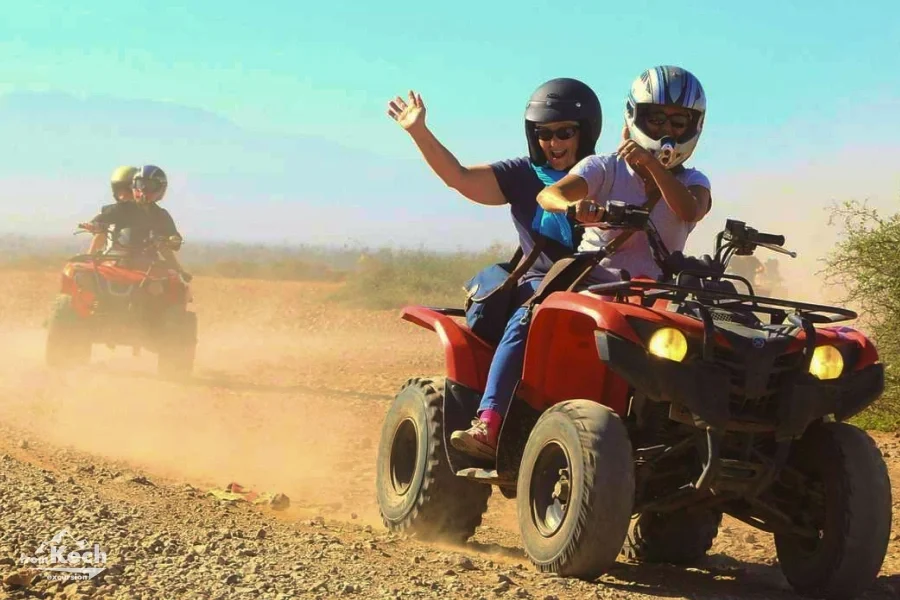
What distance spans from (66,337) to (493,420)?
32.5 ft

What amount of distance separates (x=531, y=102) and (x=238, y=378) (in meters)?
9.50

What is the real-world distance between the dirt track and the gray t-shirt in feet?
4.16

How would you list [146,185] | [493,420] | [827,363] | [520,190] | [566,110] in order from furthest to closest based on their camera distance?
[146,185] < [520,190] < [566,110] < [493,420] < [827,363]

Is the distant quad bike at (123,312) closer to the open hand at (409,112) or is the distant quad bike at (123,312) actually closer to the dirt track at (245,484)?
the dirt track at (245,484)

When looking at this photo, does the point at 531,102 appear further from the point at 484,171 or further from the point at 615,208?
the point at 615,208

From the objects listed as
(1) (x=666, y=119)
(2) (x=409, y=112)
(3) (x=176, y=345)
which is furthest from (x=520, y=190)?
(3) (x=176, y=345)

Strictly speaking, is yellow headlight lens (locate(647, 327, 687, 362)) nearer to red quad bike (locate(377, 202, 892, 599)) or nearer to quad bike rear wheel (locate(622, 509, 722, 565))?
red quad bike (locate(377, 202, 892, 599))

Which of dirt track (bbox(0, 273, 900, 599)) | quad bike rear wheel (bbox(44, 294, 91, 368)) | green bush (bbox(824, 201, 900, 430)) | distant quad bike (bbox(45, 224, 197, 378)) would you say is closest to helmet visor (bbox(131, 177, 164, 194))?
distant quad bike (bbox(45, 224, 197, 378))

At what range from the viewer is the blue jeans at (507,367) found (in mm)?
5637

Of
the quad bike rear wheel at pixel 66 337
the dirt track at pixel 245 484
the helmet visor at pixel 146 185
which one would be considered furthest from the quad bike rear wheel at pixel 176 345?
the helmet visor at pixel 146 185

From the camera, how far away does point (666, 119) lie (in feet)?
18.1

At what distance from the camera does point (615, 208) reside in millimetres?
4949

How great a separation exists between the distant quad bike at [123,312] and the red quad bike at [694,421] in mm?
9133

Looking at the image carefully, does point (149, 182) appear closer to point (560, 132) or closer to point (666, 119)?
point (560, 132)
